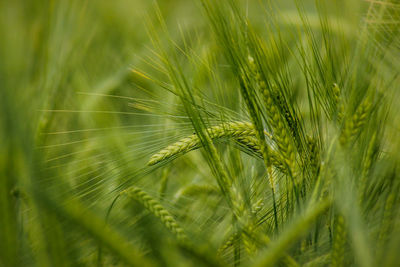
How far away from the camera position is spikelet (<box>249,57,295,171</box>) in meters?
0.34

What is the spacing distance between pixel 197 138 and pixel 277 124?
0.27 ft

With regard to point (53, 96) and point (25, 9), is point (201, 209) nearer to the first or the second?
point (53, 96)

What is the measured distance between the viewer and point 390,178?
311mm

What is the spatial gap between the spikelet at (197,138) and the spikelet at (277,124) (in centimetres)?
4

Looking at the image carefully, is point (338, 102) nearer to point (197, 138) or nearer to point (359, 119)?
point (359, 119)

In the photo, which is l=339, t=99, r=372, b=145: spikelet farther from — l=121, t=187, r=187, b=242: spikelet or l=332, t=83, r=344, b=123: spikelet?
l=121, t=187, r=187, b=242: spikelet

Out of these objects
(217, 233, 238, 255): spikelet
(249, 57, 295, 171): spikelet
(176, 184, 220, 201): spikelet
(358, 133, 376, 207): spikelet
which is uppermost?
(249, 57, 295, 171): spikelet

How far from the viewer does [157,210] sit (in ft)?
1.09

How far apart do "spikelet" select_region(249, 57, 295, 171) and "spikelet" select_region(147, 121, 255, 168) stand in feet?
0.12

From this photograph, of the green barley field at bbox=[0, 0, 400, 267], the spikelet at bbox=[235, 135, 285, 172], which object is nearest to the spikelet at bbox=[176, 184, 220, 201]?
the green barley field at bbox=[0, 0, 400, 267]

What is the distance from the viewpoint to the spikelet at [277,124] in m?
0.34

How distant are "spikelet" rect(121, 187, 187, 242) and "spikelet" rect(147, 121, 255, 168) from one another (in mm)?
33

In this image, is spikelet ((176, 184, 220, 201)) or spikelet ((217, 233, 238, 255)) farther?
spikelet ((176, 184, 220, 201))

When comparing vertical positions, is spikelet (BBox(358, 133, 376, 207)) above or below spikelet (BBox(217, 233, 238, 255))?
above
